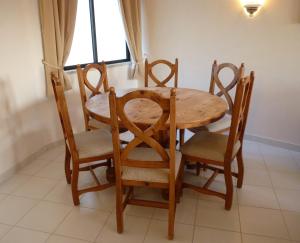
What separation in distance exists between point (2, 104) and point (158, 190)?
5.33 ft

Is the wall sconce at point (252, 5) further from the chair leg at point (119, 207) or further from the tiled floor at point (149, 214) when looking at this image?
the chair leg at point (119, 207)

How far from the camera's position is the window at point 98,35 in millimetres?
3436

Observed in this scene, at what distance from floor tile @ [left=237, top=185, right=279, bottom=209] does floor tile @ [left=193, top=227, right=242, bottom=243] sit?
400 millimetres

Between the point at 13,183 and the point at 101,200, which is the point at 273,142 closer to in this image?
the point at 101,200

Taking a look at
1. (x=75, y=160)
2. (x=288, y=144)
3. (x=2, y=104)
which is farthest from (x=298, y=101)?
(x=2, y=104)

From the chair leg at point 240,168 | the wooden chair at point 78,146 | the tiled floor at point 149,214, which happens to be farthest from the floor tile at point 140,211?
the chair leg at point 240,168

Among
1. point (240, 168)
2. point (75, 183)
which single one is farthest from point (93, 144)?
point (240, 168)

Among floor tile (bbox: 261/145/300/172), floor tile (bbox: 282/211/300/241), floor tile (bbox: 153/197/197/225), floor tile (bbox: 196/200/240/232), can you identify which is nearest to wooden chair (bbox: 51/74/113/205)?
floor tile (bbox: 153/197/197/225)

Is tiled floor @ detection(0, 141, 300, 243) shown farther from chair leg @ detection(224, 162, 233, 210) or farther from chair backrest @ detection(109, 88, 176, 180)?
chair backrest @ detection(109, 88, 176, 180)

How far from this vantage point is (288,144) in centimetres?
321

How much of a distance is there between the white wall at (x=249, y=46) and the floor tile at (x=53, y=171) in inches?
75.9

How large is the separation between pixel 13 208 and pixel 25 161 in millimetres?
742

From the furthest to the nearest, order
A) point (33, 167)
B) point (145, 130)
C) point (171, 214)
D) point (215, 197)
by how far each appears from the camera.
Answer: point (33, 167), point (215, 197), point (171, 214), point (145, 130)

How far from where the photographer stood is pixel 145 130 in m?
1.71
